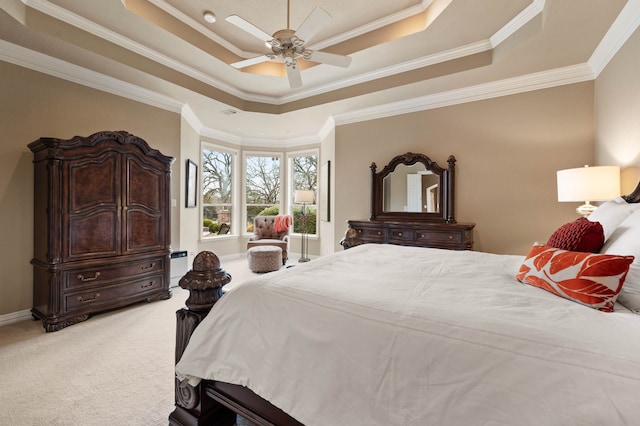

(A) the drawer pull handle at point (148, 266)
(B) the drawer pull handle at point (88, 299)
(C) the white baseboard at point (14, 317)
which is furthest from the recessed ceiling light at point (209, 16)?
(C) the white baseboard at point (14, 317)

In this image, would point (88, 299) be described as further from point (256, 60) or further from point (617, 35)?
point (617, 35)

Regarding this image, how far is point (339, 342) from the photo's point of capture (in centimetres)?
101

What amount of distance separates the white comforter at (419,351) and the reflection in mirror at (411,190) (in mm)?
2764

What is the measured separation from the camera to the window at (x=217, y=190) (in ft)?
19.2

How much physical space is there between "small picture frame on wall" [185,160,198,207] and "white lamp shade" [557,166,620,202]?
16.1 feet

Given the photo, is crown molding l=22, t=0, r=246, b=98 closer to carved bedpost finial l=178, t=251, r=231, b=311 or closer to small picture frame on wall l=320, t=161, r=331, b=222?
small picture frame on wall l=320, t=161, r=331, b=222

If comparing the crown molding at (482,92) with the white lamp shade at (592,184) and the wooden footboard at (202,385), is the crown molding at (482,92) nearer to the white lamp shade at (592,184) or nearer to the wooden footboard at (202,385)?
the white lamp shade at (592,184)

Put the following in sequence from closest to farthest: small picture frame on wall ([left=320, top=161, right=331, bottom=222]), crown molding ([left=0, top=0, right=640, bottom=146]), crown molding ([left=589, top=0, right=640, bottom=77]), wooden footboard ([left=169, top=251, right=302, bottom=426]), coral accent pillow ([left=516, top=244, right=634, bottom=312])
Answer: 1. coral accent pillow ([left=516, top=244, right=634, bottom=312])
2. wooden footboard ([left=169, top=251, right=302, bottom=426])
3. crown molding ([left=589, top=0, right=640, bottom=77])
4. crown molding ([left=0, top=0, right=640, bottom=146])
5. small picture frame on wall ([left=320, top=161, right=331, bottom=222])

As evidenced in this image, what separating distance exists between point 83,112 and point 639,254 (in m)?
4.71

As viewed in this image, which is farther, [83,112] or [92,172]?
[83,112]

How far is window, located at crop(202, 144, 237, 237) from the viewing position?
5.86 m

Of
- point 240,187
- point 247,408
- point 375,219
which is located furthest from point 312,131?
point 247,408

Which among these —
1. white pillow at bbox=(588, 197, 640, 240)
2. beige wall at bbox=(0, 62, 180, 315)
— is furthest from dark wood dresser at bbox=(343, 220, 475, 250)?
beige wall at bbox=(0, 62, 180, 315)

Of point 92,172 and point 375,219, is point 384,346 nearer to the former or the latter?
point 92,172
